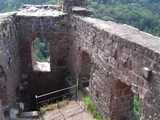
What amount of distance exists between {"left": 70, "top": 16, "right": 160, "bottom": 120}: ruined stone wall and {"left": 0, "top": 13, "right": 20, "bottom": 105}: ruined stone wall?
1821 mm

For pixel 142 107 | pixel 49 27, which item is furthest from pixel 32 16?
pixel 142 107

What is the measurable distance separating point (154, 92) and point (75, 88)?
4.20 meters

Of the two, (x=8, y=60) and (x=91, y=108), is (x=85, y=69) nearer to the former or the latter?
(x=91, y=108)

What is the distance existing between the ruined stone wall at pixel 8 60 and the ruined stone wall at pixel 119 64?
1821 millimetres

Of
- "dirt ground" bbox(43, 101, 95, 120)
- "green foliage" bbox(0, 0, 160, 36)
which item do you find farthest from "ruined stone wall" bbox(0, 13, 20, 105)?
"green foliage" bbox(0, 0, 160, 36)

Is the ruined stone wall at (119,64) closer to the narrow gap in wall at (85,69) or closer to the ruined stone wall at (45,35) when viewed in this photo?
the narrow gap in wall at (85,69)

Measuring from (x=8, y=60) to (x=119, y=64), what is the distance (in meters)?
3.53

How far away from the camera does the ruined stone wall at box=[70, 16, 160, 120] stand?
5586 millimetres

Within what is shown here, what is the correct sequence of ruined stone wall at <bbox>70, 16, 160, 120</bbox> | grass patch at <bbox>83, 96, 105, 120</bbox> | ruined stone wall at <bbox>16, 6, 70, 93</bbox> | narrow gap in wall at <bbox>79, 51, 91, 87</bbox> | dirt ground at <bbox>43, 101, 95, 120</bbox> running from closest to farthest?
ruined stone wall at <bbox>70, 16, 160, 120</bbox> → grass patch at <bbox>83, 96, 105, 120</bbox> → dirt ground at <bbox>43, 101, 95, 120</bbox> → narrow gap in wall at <bbox>79, 51, 91, 87</bbox> → ruined stone wall at <bbox>16, 6, 70, 93</bbox>

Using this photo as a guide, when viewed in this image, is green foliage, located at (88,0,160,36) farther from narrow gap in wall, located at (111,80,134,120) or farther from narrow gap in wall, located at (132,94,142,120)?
narrow gap in wall, located at (111,80,134,120)

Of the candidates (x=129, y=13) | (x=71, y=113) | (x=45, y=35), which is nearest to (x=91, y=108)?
(x=71, y=113)

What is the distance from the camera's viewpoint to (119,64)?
664cm

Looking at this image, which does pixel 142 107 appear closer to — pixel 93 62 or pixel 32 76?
pixel 93 62

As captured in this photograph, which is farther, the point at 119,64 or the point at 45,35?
the point at 45,35
